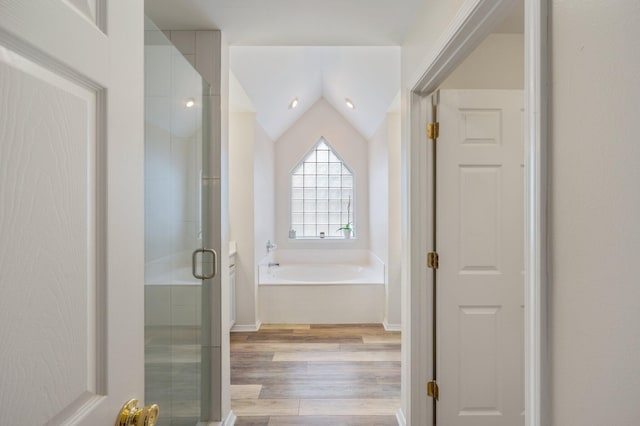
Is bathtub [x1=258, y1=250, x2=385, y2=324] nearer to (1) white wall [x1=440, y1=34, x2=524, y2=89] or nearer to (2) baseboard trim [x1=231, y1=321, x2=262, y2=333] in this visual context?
(2) baseboard trim [x1=231, y1=321, x2=262, y2=333]

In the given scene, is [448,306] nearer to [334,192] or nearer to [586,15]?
[586,15]

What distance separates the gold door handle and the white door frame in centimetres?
84

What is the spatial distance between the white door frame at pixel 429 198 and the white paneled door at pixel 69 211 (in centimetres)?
87

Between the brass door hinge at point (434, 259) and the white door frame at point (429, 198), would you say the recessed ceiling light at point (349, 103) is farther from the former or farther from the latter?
the brass door hinge at point (434, 259)

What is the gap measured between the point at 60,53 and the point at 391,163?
3803 mm

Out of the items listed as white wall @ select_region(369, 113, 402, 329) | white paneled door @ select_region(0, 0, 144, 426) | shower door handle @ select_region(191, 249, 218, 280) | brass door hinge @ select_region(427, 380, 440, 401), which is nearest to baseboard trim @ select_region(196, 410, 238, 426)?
shower door handle @ select_region(191, 249, 218, 280)

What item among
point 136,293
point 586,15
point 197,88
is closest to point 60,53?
point 136,293

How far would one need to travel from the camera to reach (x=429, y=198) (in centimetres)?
208

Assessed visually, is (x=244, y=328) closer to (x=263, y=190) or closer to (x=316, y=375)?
(x=316, y=375)

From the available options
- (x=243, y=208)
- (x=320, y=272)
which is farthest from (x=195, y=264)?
(x=320, y=272)

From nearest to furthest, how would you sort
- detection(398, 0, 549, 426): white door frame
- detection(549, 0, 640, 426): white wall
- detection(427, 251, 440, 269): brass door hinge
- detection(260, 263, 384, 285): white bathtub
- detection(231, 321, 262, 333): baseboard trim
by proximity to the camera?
detection(549, 0, 640, 426): white wall, detection(398, 0, 549, 426): white door frame, detection(427, 251, 440, 269): brass door hinge, detection(231, 321, 262, 333): baseboard trim, detection(260, 263, 384, 285): white bathtub

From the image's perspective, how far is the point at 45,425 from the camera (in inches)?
20.3

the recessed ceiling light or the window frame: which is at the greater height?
the recessed ceiling light

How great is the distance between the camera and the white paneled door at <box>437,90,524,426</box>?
2.07 meters
